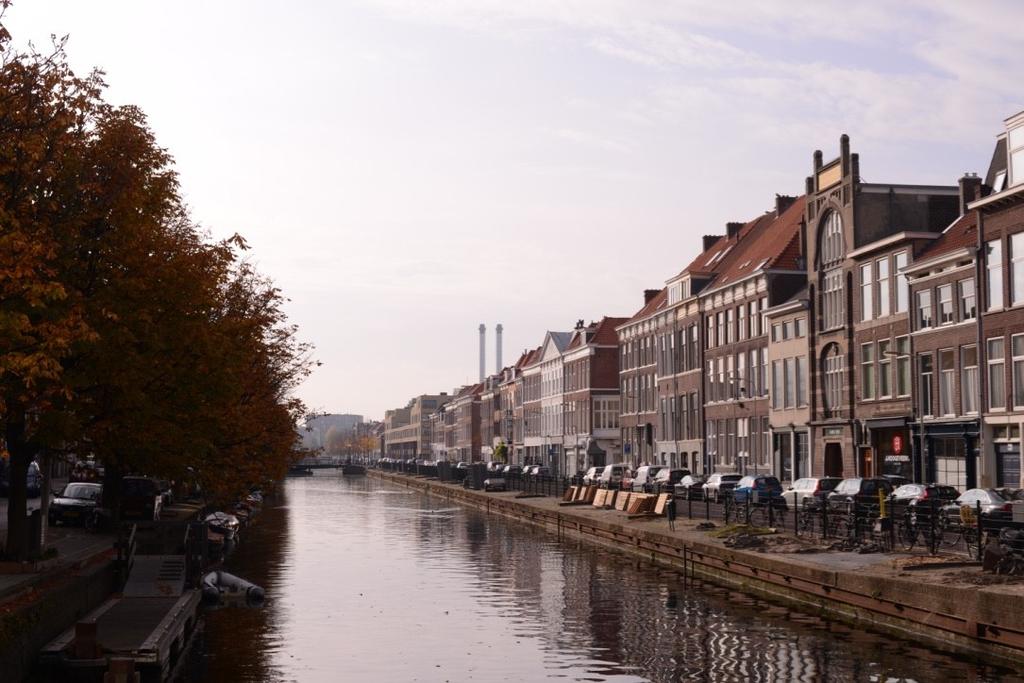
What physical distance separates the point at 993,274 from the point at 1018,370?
4.75 meters

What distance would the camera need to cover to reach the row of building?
188ft

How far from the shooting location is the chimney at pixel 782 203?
318 ft

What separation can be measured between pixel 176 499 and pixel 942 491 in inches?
1784

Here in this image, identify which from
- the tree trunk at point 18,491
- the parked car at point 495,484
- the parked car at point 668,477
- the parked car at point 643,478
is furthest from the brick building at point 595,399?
the tree trunk at point 18,491

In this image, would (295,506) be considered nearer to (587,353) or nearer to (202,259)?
(587,353)

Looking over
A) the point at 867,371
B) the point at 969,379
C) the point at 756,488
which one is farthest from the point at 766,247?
the point at 969,379

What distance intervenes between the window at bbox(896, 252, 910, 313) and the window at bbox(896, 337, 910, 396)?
1670 mm

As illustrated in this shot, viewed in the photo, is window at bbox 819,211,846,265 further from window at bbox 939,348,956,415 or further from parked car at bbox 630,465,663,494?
parked car at bbox 630,465,663,494

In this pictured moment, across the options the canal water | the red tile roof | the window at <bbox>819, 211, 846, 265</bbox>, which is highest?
the window at <bbox>819, 211, 846, 265</bbox>

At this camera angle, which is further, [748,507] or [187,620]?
[748,507]

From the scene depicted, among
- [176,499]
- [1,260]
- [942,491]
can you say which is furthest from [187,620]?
[176,499]

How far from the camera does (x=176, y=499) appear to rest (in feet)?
252

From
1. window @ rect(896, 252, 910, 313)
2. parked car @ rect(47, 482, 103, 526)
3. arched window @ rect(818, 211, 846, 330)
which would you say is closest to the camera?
parked car @ rect(47, 482, 103, 526)

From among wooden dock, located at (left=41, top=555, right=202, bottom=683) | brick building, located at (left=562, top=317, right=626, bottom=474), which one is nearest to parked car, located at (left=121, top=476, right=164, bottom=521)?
wooden dock, located at (left=41, top=555, right=202, bottom=683)
